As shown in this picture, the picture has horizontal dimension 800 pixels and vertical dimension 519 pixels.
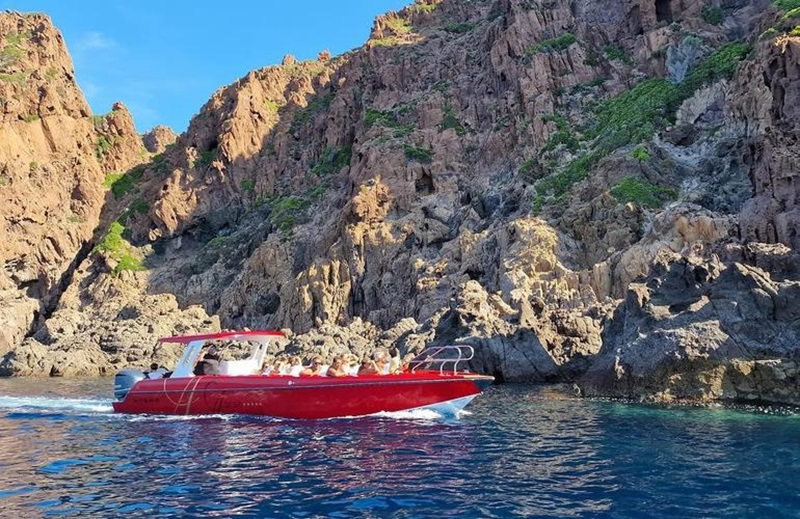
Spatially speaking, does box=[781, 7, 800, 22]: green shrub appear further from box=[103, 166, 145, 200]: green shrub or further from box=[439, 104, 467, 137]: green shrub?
box=[103, 166, 145, 200]: green shrub

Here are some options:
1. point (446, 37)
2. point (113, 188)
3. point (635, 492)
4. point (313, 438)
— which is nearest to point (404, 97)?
point (446, 37)

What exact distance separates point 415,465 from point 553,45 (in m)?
65.0

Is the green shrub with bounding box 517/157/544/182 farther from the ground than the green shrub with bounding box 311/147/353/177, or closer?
closer

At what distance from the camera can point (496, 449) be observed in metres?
16.9

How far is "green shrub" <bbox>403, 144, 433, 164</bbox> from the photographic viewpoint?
2749 inches

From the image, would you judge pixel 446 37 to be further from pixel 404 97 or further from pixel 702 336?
pixel 702 336

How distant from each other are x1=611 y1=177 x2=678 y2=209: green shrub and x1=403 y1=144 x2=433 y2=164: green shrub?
2569 centimetres

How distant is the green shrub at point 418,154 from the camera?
69812mm

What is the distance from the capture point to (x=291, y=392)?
22812mm

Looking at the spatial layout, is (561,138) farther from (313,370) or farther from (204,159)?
(204,159)

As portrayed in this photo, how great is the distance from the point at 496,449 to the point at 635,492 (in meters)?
4.98

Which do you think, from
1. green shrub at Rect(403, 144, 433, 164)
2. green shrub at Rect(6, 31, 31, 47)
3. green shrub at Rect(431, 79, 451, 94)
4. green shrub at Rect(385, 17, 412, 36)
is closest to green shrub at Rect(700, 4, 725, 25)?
green shrub at Rect(431, 79, 451, 94)

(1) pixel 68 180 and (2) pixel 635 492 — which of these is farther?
(1) pixel 68 180

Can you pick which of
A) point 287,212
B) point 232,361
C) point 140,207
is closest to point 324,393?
point 232,361
